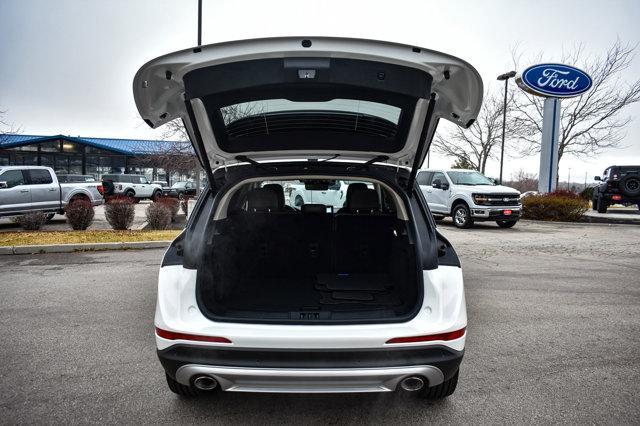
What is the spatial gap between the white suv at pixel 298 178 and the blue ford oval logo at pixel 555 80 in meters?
19.1

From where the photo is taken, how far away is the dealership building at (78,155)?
34.2 m

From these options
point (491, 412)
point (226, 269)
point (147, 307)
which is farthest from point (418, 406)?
point (147, 307)

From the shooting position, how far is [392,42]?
218 cm

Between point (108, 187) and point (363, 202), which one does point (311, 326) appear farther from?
point (108, 187)

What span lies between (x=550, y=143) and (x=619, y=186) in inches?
135

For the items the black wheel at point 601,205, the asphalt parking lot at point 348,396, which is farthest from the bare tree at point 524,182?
the asphalt parking lot at point 348,396

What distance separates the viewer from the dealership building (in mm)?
34219

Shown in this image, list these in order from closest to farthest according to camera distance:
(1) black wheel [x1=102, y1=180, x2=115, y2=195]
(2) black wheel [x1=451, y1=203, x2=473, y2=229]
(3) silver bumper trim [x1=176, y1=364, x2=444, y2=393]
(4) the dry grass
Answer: (3) silver bumper trim [x1=176, y1=364, x2=444, y2=393]
(4) the dry grass
(2) black wheel [x1=451, y1=203, x2=473, y2=229]
(1) black wheel [x1=102, y1=180, x2=115, y2=195]

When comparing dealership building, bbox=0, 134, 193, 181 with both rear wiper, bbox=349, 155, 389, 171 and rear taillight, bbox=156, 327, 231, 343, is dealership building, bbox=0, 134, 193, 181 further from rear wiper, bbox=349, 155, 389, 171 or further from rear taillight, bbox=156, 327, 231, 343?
rear taillight, bbox=156, 327, 231, 343

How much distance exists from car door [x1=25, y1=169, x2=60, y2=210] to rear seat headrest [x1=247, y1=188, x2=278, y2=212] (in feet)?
39.2

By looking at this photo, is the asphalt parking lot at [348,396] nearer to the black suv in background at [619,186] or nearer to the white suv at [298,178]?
the white suv at [298,178]

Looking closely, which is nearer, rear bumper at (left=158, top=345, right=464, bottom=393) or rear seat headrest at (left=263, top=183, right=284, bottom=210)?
rear bumper at (left=158, top=345, right=464, bottom=393)

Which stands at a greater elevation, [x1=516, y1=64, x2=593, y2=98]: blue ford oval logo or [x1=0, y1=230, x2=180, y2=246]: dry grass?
[x1=516, y1=64, x2=593, y2=98]: blue ford oval logo

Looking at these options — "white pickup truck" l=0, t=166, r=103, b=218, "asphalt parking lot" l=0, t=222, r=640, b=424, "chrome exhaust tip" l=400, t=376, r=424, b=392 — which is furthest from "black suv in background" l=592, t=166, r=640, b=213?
"white pickup truck" l=0, t=166, r=103, b=218
